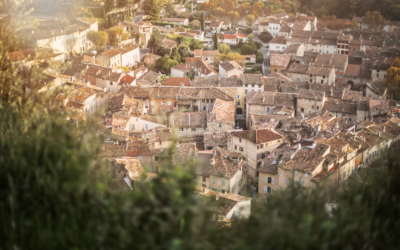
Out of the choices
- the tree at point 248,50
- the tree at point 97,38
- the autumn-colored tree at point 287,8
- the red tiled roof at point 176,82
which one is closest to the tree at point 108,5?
the tree at point 97,38

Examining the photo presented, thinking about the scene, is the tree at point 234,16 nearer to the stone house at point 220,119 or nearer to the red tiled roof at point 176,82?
the red tiled roof at point 176,82

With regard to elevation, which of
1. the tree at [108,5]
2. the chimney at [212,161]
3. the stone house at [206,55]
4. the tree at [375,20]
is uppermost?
the tree at [108,5]

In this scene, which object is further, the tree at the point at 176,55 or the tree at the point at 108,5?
the tree at the point at 108,5

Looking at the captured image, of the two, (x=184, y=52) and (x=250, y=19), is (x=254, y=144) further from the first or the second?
(x=250, y=19)

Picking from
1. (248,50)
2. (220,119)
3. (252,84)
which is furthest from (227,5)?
(220,119)

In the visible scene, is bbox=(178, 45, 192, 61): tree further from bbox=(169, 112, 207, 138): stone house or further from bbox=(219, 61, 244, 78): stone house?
bbox=(169, 112, 207, 138): stone house

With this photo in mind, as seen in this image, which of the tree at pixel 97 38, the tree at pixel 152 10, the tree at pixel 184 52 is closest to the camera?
the tree at pixel 97 38

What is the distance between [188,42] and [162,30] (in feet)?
27.3

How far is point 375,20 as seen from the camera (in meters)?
78.4

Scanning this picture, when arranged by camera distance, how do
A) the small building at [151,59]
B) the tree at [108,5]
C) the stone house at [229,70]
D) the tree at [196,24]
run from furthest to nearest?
the tree at [196,24] < the tree at [108,5] < the small building at [151,59] < the stone house at [229,70]

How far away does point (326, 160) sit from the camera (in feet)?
74.9

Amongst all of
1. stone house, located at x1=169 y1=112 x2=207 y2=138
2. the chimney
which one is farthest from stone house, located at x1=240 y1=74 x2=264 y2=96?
the chimney

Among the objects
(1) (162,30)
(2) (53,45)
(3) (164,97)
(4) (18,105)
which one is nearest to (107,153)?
(3) (164,97)

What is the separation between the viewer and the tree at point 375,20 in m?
78.2
